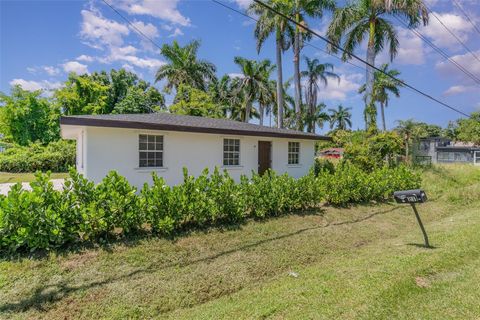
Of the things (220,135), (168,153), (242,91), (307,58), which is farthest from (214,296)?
(307,58)

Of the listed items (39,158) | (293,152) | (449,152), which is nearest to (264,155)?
(293,152)

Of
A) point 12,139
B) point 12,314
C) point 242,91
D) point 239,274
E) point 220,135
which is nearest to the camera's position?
point 12,314

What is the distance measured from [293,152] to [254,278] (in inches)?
377

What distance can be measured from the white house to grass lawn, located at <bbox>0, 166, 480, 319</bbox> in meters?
4.11

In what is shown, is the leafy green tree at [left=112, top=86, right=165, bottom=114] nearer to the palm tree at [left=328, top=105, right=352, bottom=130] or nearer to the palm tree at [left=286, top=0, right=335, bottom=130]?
the palm tree at [left=286, top=0, right=335, bottom=130]

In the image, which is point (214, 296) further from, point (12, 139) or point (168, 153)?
point (12, 139)

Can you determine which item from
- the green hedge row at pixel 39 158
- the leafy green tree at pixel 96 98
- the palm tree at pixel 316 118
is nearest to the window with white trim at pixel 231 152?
the green hedge row at pixel 39 158

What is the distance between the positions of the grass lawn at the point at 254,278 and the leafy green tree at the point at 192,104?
17994 mm

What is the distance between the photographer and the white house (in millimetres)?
7977

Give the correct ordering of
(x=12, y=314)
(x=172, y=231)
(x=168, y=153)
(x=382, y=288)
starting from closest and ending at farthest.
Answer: (x=12, y=314), (x=382, y=288), (x=172, y=231), (x=168, y=153)

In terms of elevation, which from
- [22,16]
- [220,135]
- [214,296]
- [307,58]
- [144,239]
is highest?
[307,58]

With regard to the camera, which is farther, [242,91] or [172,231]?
[242,91]

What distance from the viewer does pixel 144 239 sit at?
16.9ft

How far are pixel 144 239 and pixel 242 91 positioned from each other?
24938mm
